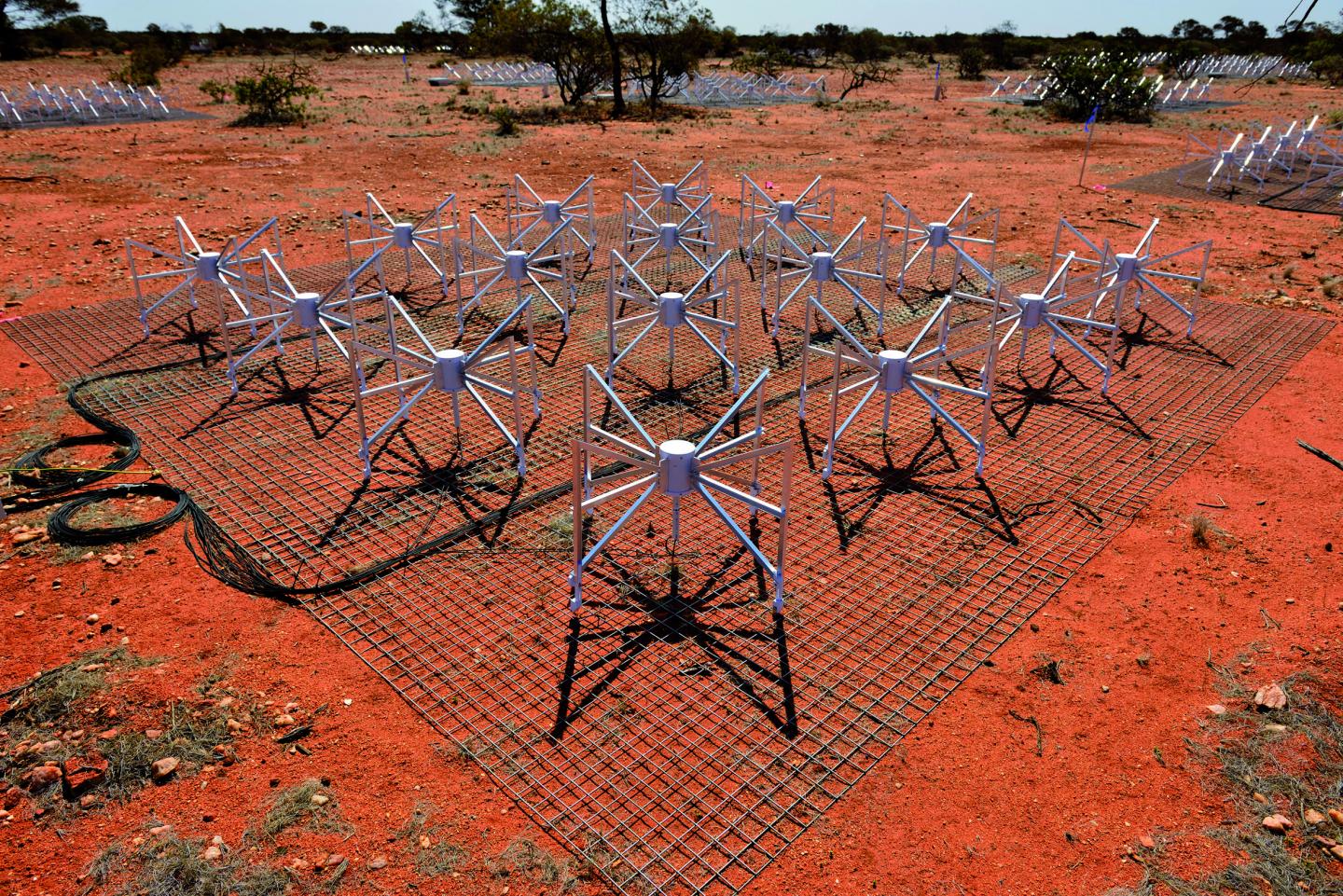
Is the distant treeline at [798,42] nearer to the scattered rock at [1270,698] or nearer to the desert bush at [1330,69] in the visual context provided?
the desert bush at [1330,69]

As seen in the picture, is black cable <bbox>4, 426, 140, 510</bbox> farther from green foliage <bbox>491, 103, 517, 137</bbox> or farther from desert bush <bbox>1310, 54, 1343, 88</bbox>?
desert bush <bbox>1310, 54, 1343, 88</bbox>

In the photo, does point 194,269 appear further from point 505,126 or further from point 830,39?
point 830,39

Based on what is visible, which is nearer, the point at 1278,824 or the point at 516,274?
the point at 1278,824

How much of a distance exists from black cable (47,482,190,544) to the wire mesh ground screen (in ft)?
1.01

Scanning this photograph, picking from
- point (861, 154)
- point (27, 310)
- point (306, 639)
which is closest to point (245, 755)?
point (306, 639)

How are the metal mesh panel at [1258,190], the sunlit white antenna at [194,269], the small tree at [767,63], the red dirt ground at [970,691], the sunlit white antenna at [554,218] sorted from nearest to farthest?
the red dirt ground at [970,691] < the sunlit white antenna at [194,269] < the sunlit white antenna at [554,218] < the metal mesh panel at [1258,190] < the small tree at [767,63]

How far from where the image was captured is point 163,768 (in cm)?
516

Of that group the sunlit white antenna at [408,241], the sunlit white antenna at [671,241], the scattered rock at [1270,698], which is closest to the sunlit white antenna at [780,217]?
the sunlit white antenna at [671,241]

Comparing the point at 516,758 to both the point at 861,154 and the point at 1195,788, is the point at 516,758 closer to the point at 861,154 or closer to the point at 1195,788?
the point at 1195,788

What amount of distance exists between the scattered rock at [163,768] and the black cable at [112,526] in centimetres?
288

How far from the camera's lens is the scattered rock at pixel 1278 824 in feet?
15.9

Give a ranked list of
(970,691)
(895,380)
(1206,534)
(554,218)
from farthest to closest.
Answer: (554,218) → (895,380) → (1206,534) → (970,691)

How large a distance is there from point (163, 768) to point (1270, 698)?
6828 mm

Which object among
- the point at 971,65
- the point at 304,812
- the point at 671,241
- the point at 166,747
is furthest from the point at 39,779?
Answer: the point at 971,65
